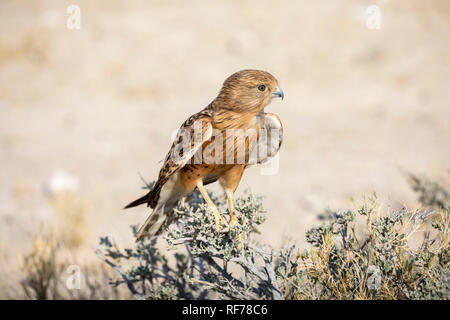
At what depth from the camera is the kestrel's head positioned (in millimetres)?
3604

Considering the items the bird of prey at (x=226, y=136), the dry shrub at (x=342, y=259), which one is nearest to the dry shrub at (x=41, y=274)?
the bird of prey at (x=226, y=136)

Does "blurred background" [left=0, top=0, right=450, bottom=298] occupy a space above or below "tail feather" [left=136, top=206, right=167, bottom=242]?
above

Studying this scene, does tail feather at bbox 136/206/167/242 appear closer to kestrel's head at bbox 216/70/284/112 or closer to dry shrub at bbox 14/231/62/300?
kestrel's head at bbox 216/70/284/112

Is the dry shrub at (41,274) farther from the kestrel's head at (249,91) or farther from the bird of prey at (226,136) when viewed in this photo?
the kestrel's head at (249,91)

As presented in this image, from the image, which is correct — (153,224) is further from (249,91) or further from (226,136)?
(249,91)

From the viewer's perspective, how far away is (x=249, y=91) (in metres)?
3.61

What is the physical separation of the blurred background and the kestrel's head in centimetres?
242

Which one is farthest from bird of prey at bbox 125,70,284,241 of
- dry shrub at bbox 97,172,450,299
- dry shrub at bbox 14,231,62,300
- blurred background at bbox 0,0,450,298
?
blurred background at bbox 0,0,450,298

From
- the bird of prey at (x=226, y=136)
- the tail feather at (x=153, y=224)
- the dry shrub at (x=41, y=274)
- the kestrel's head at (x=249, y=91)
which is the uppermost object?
the kestrel's head at (x=249, y=91)

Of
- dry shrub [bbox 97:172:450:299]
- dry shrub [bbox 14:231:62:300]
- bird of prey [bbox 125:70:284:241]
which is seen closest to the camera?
dry shrub [bbox 97:172:450:299]

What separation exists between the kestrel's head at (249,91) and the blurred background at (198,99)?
7.93ft

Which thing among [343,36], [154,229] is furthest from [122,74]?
[154,229]

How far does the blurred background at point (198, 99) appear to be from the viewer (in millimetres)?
7859
